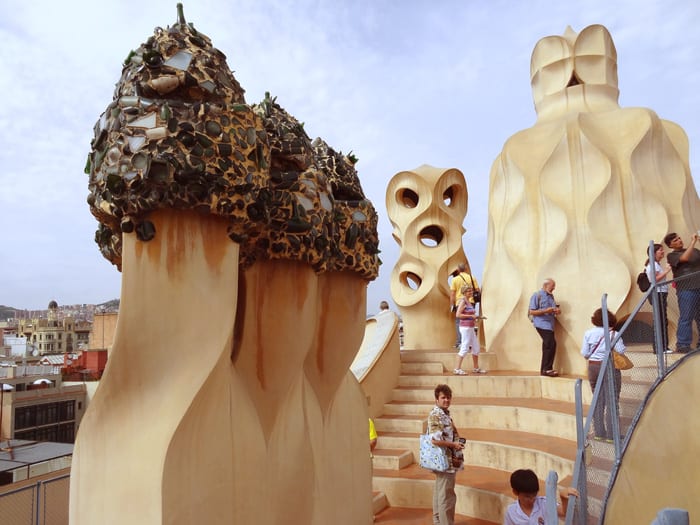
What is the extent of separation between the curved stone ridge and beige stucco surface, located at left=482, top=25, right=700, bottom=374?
20.9 ft

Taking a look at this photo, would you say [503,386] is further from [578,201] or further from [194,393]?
[194,393]

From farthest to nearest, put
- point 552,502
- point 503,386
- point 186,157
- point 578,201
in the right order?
point 578,201 → point 503,386 → point 186,157 → point 552,502

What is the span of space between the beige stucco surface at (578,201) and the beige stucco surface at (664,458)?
3777 millimetres

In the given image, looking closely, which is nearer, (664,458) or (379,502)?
(664,458)

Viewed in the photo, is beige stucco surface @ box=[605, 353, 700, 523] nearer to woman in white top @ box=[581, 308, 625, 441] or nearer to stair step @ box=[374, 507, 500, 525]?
woman in white top @ box=[581, 308, 625, 441]

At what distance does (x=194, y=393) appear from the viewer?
2.68 m

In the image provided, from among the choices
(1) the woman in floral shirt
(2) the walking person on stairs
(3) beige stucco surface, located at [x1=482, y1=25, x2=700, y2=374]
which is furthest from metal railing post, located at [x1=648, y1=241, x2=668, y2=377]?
(3) beige stucco surface, located at [x1=482, y1=25, x2=700, y2=374]

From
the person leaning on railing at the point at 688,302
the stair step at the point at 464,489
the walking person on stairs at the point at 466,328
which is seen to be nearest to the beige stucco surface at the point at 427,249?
the walking person on stairs at the point at 466,328

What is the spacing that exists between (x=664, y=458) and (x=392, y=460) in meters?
2.67

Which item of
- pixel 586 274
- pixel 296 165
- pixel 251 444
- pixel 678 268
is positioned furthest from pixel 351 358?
pixel 586 274

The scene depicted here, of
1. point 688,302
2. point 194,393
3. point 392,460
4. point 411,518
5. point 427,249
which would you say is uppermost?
point 427,249

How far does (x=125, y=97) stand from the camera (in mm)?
2748

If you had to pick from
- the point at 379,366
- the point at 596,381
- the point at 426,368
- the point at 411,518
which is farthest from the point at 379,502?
the point at 426,368

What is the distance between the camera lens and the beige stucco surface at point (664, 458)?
421cm
